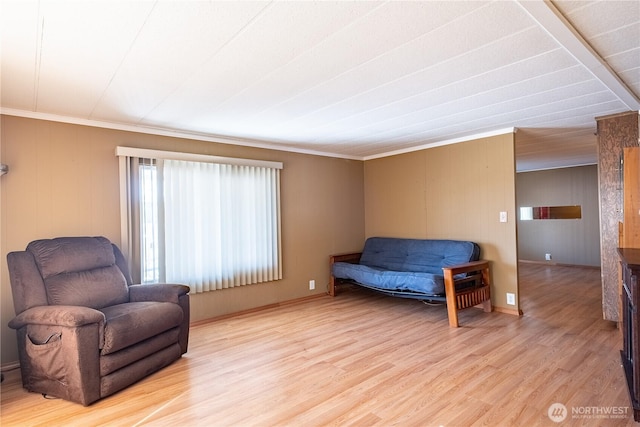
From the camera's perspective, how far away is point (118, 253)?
3.04m

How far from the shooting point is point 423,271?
4.13 meters

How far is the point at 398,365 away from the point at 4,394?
2.71 metres

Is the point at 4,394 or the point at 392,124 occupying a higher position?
the point at 392,124

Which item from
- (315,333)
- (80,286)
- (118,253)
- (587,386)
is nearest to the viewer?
(587,386)

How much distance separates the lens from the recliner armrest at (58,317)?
2059mm

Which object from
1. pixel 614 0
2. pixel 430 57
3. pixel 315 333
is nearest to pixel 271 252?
pixel 315 333

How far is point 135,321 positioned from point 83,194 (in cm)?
150

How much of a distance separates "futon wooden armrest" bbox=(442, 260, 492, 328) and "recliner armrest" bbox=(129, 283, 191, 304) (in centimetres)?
252

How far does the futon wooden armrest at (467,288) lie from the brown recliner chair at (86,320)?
8.21 feet

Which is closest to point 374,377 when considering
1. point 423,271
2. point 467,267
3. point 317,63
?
point 467,267

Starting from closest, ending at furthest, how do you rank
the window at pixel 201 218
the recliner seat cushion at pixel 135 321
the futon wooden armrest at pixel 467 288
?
the recliner seat cushion at pixel 135 321 < the window at pixel 201 218 < the futon wooden armrest at pixel 467 288

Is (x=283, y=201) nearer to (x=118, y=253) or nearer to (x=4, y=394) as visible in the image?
(x=118, y=253)

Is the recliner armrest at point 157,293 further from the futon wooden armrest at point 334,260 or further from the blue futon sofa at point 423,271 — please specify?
the futon wooden armrest at point 334,260

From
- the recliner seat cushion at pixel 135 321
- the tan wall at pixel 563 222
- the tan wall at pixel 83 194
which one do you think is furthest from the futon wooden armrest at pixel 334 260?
the tan wall at pixel 563 222
